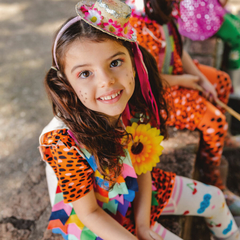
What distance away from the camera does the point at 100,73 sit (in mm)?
715

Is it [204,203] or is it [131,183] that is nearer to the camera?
[131,183]

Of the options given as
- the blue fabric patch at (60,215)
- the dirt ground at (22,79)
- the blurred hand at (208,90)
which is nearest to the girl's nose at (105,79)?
the blue fabric patch at (60,215)

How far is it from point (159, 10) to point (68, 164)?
893mm

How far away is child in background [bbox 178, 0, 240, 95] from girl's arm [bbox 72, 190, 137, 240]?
1.32 metres

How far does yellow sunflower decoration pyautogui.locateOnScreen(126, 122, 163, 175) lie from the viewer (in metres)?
0.94

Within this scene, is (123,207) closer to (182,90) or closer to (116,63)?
(116,63)

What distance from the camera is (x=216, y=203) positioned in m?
1.07

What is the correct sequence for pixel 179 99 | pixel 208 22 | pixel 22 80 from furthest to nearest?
→ pixel 22 80
pixel 208 22
pixel 179 99

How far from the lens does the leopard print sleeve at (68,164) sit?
30.7 inches

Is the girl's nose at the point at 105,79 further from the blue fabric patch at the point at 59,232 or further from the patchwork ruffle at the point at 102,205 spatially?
the blue fabric patch at the point at 59,232

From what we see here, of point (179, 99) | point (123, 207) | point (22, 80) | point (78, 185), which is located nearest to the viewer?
point (78, 185)

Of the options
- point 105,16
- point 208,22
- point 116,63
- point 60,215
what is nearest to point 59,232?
point 60,215

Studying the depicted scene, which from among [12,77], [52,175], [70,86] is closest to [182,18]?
[70,86]

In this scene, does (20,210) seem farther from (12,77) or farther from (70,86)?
(12,77)
